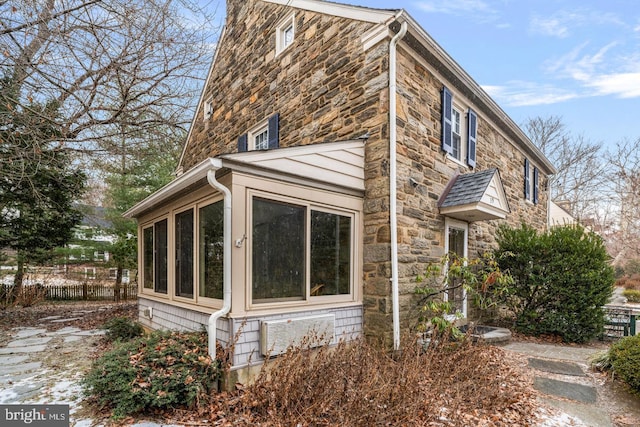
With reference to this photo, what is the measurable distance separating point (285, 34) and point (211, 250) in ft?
17.7

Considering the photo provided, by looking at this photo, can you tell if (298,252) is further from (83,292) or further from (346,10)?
(83,292)

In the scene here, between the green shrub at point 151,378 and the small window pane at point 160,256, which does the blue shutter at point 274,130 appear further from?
the green shrub at point 151,378

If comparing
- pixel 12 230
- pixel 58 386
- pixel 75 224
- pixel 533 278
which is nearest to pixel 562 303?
pixel 533 278

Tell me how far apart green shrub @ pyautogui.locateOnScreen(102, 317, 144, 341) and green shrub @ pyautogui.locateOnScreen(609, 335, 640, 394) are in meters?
7.56

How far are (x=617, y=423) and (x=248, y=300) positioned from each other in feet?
13.2

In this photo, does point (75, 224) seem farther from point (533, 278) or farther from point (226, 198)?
point (533, 278)

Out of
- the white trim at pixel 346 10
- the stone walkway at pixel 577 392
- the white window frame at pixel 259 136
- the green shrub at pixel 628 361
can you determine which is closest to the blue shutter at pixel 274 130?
the white window frame at pixel 259 136

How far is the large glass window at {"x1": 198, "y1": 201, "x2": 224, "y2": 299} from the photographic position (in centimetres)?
431

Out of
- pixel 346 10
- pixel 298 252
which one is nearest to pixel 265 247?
pixel 298 252

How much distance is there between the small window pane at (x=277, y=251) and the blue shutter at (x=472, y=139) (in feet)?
14.5

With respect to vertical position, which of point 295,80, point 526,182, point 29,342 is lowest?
point 29,342

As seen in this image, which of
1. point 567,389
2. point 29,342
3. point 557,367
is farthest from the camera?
point 29,342

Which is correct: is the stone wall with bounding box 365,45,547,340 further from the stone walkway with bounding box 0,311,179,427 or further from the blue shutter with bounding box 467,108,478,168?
the stone walkway with bounding box 0,311,179,427

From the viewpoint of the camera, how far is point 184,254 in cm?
513
